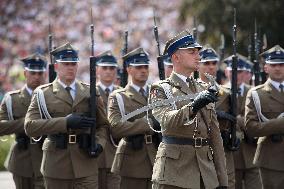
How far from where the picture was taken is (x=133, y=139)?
11.7m

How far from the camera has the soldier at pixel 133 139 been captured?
11531 mm

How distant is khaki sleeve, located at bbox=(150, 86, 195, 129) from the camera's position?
8.19 m

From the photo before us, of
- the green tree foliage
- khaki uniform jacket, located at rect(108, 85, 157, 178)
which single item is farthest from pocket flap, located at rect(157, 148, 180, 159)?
the green tree foliage

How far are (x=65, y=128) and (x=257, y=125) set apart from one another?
8.15 feet

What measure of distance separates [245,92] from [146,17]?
67.2ft

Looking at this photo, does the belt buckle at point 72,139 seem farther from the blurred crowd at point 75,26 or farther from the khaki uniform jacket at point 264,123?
the blurred crowd at point 75,26

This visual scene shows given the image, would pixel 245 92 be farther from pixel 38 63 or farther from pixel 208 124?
pixel 208 124

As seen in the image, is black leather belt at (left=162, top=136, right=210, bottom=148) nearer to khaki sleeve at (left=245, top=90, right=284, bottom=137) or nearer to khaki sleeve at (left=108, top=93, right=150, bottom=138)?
khaki sleeve at (left=108, top=93, right=150, bottom=138)

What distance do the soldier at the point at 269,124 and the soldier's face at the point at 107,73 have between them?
290 cm

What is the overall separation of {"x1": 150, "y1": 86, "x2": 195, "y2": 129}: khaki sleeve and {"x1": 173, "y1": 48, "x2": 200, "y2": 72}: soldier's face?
304 millimetres

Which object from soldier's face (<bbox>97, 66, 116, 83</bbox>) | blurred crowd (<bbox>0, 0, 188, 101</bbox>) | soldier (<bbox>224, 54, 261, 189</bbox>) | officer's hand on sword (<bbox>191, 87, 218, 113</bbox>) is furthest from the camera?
blurred crowd (<bbox>0, 0, 188, 101</bbox>)

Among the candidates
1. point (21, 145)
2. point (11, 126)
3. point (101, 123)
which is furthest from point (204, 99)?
point (21, 145)

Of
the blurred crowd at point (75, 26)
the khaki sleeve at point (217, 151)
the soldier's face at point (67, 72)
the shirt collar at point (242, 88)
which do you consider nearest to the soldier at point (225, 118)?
the shirt collar at point (242, 88)

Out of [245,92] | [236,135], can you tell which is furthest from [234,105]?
[245,92]
